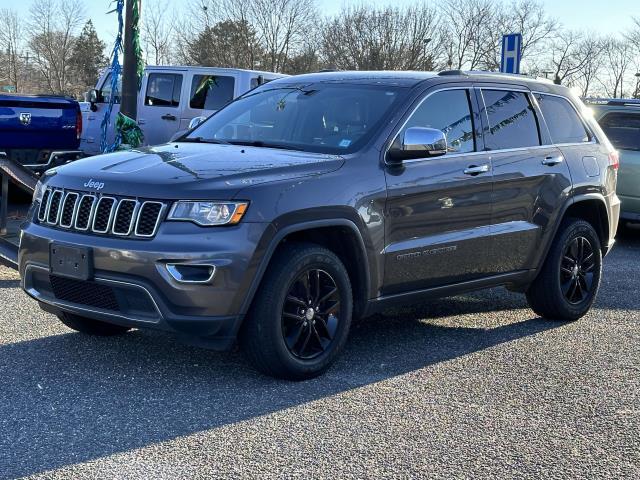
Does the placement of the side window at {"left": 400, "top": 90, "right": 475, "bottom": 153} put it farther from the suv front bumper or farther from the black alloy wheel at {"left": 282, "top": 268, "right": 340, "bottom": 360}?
the suv front bumper

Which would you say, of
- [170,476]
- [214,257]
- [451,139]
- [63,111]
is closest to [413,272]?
[451,139]

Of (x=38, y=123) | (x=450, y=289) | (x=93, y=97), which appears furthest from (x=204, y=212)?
(x=93, y=97)

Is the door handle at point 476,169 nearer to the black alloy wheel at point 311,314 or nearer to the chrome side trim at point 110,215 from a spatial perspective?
the black alloy wheel at point 311,314

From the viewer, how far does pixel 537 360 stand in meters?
5.78

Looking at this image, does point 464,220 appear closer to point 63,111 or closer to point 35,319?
point 35,319

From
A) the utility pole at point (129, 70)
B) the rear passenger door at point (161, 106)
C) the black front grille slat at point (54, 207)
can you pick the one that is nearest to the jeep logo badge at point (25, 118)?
the utility pole at point (129, 70)

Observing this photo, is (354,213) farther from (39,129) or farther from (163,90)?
(163,90)

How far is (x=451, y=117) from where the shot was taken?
6020 mm

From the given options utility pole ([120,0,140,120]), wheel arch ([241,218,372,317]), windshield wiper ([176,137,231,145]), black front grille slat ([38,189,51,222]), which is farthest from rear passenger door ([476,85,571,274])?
utility pole ([120,0,140,120])

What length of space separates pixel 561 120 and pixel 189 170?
3276 millimetres

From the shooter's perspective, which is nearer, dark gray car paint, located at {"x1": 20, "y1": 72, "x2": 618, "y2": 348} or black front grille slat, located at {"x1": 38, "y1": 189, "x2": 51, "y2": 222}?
dark gray car paint, located at {"x1": 20, "y1": 72, "x2": 618, "y2": 348}

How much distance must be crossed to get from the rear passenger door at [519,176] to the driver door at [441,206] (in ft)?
0.42

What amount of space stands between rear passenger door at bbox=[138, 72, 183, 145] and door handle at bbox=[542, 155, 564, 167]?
29.9 feet

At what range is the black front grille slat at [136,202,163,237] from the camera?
4688 millimetres
